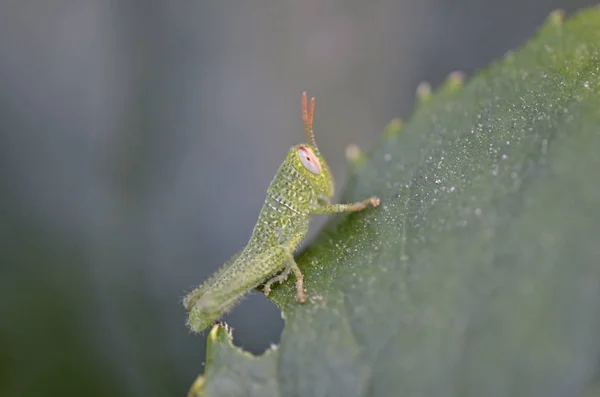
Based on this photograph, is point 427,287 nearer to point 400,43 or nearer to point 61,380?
point 61,380

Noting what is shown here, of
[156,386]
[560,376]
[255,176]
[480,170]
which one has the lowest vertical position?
[560,376]

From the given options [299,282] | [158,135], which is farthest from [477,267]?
[158,135]

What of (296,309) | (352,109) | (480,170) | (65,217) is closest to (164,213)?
(65,217)

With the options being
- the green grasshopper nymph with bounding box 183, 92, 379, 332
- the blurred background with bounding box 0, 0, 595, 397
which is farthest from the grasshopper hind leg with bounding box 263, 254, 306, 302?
the blurred background with bounding box 0, 0, 595, 397

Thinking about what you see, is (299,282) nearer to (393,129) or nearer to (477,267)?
(477,267)

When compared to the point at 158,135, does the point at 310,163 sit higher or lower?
lower

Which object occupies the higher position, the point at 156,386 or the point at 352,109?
the point at 352,109
